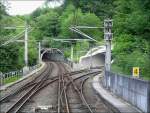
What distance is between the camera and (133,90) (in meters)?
28.3

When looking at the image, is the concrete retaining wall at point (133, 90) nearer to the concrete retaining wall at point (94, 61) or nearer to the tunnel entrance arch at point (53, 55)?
the concrete retaining wall at point (94, 61)

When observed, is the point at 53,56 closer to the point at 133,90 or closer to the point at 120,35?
the point at 120,35

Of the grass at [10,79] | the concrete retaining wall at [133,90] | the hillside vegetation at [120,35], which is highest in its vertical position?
the hillside vegetation at [120,35]

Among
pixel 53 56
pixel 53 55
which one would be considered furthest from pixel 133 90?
pixel 53 56

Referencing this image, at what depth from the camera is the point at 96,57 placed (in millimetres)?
111812

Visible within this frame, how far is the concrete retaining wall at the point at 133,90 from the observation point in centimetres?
2425

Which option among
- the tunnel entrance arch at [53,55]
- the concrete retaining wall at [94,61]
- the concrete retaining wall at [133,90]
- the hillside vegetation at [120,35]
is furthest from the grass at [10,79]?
the tunnel entrance arch at [53,55]

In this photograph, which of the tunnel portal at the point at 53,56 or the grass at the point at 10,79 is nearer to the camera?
the grass at the point at 10,79

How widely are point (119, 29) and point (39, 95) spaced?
11.0 m

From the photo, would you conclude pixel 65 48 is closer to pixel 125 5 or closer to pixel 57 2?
pixel 57 2

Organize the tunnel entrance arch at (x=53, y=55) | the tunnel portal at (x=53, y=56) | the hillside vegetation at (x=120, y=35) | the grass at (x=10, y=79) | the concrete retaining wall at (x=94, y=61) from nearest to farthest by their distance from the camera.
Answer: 1. the hillside vegetation at (x=120, y=35)
2. the grass at (x=10, y=79)
3. the concrete retaining wall at (x=94, y=61)
4. the tunnel entrance arch at (x=53, y=55)
5. the tunnel portal at (x=53, y=56)

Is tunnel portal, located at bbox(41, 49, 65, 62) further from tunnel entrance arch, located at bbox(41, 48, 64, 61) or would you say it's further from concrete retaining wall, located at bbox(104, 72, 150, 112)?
concrete retaining wall, located at bbox(104, 72, 150, 112)

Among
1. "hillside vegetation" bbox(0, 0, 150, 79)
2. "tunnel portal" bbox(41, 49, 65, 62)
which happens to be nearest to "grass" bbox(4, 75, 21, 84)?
"hillside vegetation" bbox(0, 0, 150, 79)

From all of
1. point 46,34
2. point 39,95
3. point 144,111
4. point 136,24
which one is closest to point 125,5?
point 136,24
